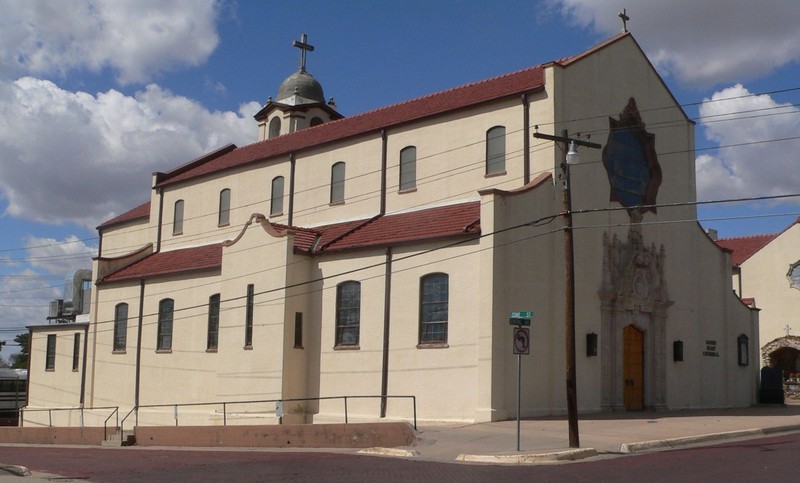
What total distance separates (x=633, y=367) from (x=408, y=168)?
10263 millimetres

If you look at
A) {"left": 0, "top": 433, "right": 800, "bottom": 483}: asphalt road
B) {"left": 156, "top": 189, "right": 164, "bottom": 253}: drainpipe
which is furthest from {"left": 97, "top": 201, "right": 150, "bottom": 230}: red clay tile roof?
{"left": 0, "top": 433, "right": 800, "bottom": 483}: asphalt road

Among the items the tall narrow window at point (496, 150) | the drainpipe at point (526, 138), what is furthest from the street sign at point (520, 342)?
the tall narrow window at point (496, 150)

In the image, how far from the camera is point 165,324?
123ft

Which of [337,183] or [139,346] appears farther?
[139,346]

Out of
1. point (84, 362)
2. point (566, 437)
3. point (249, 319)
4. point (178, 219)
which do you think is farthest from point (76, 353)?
point (566, 437)

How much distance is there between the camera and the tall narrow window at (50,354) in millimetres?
44075

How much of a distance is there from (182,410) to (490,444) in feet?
60.3

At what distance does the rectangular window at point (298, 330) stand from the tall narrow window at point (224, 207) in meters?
10.1

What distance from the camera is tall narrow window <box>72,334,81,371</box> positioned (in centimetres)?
4216

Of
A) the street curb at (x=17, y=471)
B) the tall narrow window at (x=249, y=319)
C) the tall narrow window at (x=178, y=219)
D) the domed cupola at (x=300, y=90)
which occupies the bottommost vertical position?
the street curb at (x=17, y=471)

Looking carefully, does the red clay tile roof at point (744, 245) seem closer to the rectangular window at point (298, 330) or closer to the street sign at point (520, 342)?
the rectangular window at point (298, 330)

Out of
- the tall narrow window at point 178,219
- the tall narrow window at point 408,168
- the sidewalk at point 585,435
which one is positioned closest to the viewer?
the sidewalk at point 585,435

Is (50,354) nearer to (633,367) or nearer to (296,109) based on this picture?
(296,109)

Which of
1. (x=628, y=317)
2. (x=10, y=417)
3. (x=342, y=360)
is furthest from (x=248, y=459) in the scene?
(x=10, y=417)
